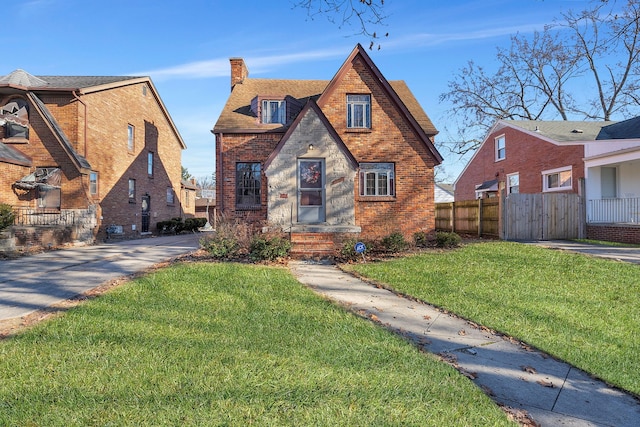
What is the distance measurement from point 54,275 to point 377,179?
1067cm

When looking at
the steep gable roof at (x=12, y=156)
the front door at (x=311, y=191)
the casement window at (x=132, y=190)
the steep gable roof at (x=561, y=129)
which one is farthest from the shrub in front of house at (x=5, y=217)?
the steep gable roof at (x=561, y=129)

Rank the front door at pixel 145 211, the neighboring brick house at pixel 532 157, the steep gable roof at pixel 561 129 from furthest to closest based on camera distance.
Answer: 1. the front door at pixel 145 211
2. the steep gable roof at pixel 561 129
3. the neighboring brick house at pixel 532 157

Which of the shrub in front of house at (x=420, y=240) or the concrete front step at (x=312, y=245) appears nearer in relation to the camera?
the concrete front step at (x=312, y=245)

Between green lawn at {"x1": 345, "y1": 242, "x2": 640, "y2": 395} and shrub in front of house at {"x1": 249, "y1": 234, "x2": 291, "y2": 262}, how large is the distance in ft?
6.99

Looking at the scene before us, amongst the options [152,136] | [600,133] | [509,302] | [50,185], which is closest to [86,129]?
[50,185]

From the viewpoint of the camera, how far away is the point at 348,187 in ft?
44.0

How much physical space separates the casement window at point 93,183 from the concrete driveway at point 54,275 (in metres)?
6.19

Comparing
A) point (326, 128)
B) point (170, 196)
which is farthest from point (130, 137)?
point (326, 128)

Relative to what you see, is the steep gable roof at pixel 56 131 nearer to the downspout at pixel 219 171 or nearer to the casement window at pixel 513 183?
the downspout at pixel 219 171

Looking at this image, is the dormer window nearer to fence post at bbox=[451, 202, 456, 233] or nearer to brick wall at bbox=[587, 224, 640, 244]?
fence post at bbox=[451, 202, 456, 233]

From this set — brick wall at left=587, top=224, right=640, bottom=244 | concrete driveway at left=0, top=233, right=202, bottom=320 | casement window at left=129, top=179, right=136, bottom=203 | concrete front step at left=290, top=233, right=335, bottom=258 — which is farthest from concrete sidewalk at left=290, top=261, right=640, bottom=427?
casement window at left=129, top=179, right=136, bottom=203

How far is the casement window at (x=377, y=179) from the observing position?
14461mm

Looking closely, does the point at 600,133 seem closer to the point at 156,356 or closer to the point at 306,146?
the point at 306,146

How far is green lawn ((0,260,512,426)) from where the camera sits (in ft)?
9.16
